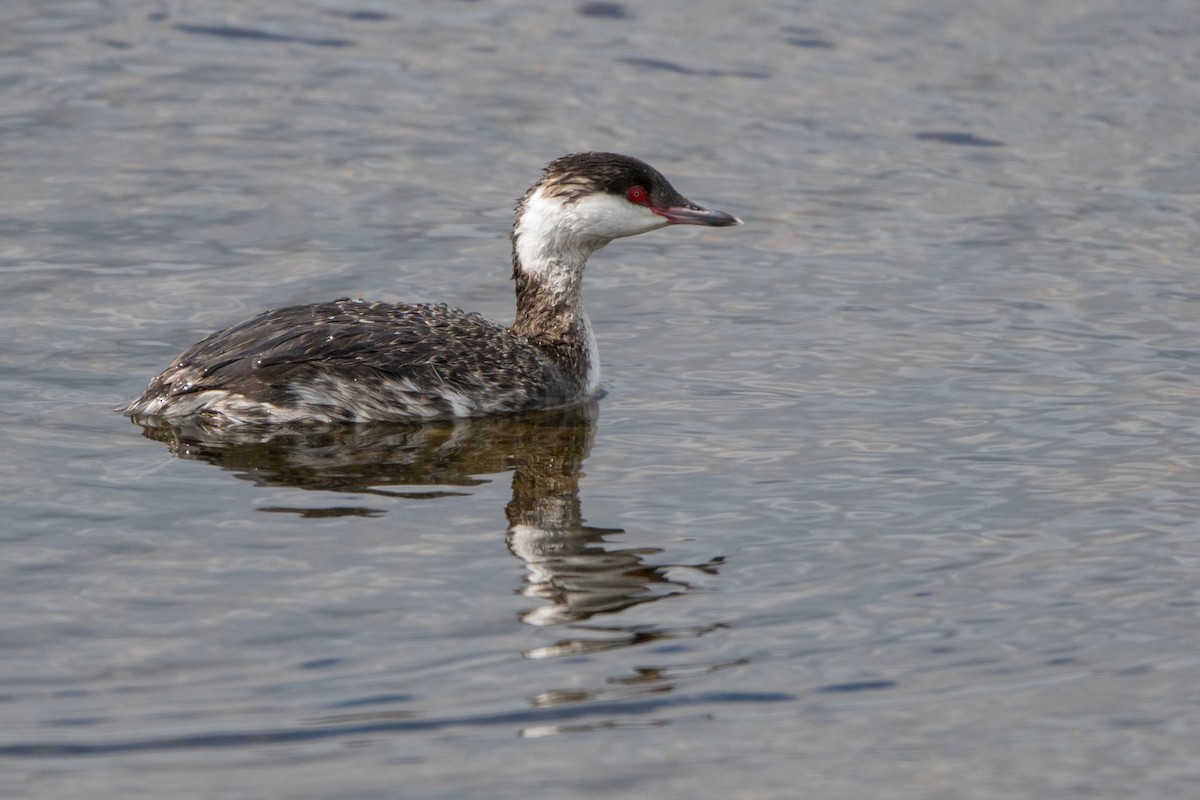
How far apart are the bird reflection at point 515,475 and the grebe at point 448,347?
112 millimetres

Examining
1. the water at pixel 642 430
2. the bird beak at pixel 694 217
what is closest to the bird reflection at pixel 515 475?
the water at pixel 642 430

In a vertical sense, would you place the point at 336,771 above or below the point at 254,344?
below

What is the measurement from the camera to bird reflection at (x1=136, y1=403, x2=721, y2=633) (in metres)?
7.12

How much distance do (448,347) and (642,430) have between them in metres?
1.05

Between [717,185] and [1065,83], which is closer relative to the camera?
[717,185]

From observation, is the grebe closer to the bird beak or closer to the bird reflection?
the bird beak

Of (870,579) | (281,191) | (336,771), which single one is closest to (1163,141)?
(281,191)

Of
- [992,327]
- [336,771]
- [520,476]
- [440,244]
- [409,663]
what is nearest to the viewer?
[336,771]

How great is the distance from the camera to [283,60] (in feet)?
49.1

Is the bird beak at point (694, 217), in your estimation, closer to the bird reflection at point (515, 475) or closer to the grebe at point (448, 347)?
the grebe at point (448, 347)

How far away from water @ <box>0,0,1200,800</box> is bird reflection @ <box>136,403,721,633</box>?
0.03 meters

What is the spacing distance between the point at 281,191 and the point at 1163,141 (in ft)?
20.2

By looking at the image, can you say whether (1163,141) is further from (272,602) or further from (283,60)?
(272,602)

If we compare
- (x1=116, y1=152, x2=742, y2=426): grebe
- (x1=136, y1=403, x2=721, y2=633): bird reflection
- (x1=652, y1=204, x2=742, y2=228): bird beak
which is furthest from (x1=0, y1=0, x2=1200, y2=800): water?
(x1=652, y1=204, x2=742, y2=228): bird beak
